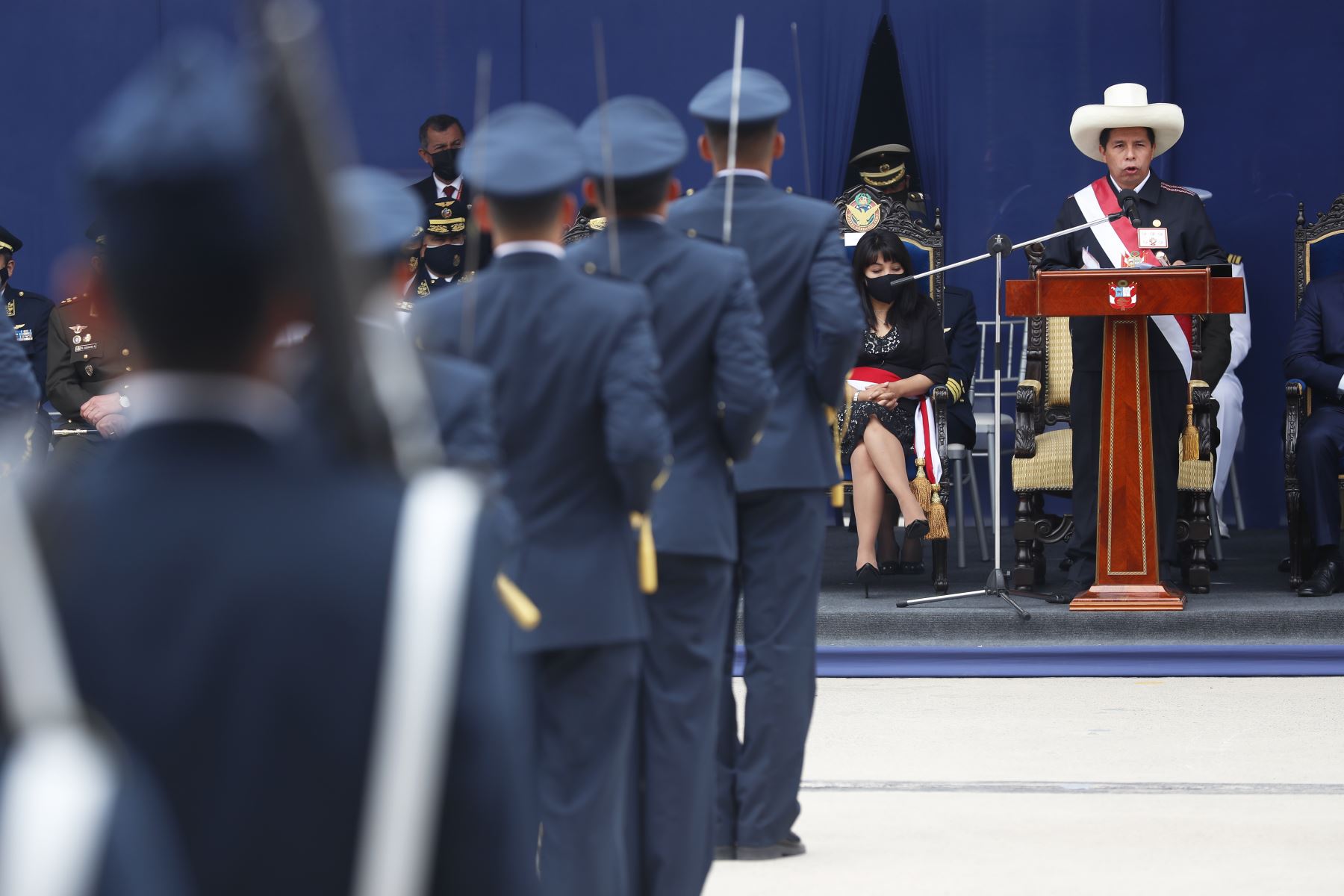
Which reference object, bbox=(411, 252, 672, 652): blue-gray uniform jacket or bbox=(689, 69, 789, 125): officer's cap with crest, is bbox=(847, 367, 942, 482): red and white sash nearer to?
bbox=(689, 69, 789, 125): officer's cap with crest

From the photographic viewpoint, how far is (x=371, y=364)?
944 mm

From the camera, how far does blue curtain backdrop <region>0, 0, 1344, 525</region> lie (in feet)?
29.6

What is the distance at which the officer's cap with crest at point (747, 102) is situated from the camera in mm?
3867

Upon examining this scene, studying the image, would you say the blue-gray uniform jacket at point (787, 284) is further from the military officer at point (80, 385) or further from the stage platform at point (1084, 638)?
the military officer at point (80, 385)

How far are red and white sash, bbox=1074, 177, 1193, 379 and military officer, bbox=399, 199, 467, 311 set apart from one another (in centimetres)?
247

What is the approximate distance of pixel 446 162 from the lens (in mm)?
8086

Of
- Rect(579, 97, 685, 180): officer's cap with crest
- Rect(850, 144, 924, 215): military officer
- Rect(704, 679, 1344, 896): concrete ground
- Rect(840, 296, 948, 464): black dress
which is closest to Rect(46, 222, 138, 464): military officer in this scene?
Rect(840, 296, 948, 464): black dress

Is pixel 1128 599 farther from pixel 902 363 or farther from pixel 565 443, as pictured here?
pixel 565 443

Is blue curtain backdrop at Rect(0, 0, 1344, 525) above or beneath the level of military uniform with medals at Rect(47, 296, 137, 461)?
above

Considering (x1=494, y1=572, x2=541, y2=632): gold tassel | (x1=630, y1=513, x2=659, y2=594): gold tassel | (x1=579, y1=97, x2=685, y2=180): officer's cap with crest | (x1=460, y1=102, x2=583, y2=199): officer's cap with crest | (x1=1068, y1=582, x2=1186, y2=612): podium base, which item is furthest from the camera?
(x1=1068, y1=582, x2=1186, y2=612): podium base

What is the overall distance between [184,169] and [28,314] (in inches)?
308

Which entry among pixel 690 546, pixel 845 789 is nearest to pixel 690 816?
pixel 690 546

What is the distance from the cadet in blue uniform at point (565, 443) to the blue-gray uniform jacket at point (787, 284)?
2.80 ft

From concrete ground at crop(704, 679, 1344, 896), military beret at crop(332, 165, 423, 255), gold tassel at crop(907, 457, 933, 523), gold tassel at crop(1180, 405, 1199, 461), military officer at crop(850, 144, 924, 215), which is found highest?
military officer at crop(850, 144, 924, 215)
